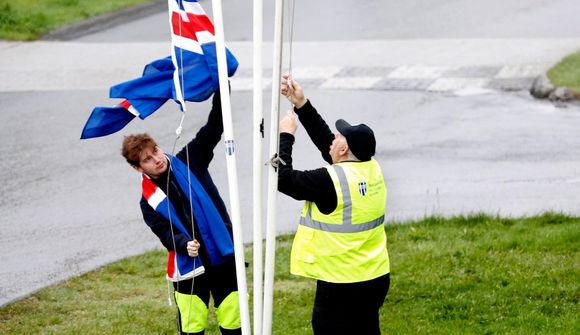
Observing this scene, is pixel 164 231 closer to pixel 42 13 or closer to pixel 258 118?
pixel 258 118

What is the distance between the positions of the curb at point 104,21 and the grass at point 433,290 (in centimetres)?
1224

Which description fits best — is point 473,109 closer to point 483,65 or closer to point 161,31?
point 483,65

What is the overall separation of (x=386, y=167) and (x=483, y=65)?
5196 millimetres

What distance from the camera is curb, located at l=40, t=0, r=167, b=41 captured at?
71.6 ft

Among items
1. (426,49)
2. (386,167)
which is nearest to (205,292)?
(386,167)

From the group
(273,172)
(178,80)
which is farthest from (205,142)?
(273,172)

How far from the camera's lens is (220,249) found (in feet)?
21.5

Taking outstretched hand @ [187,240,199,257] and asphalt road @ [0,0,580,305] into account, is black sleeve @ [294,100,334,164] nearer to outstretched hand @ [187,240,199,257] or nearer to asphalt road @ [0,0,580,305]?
outstretched hand @ [187,240,199,257]

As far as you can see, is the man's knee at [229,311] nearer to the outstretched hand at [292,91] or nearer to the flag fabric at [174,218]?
the flag fabric at [174,218]

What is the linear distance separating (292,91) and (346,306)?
1307mm

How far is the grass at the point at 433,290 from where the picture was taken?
7973 millimetres

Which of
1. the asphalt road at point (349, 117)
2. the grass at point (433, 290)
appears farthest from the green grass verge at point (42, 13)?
the grass at point (433, 290)

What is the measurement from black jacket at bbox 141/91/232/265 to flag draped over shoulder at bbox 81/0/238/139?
1.07 ft

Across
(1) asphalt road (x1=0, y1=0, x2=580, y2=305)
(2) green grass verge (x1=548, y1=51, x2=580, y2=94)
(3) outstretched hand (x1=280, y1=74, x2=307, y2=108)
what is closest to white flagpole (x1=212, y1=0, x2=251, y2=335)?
(3) outstretched hand (x1=280, y1=74, x2=307, y2=108)
